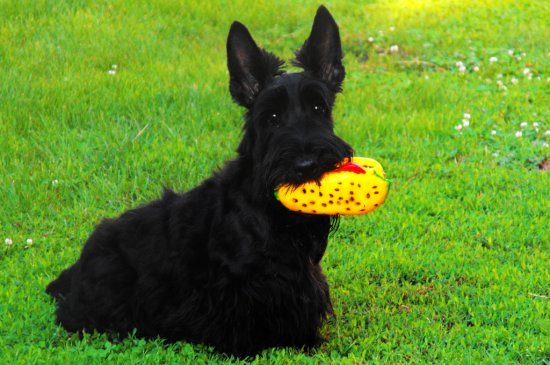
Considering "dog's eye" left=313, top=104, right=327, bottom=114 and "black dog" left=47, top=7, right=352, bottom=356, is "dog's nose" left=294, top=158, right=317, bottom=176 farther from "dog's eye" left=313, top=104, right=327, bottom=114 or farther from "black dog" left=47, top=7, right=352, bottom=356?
"dog's eye" left=313, top=104, right=327, bottom=114

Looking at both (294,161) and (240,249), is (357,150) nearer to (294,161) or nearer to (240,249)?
(240,249)

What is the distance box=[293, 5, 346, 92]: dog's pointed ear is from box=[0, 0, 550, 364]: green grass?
1.62m

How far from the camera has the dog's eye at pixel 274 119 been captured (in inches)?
176

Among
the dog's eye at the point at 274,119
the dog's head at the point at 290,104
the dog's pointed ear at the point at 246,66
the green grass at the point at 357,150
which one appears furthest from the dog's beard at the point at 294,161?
the green grass at the point at 357,150

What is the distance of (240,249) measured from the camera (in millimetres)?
4641

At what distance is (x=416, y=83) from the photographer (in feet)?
31.4

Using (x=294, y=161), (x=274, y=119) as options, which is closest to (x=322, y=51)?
(x=274, y=119)

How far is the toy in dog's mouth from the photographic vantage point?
4270mm

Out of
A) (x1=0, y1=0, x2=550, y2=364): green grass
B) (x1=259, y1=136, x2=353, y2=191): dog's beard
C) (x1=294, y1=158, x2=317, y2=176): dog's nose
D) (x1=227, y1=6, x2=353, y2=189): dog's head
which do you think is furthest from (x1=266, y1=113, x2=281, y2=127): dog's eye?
(x1=0, y1=0, x2=550, y2=364): green grass

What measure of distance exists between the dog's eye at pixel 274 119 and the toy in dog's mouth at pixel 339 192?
390 millimetres

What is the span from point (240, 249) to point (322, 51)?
1.28 meters

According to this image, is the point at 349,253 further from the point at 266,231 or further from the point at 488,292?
the point at 266,231

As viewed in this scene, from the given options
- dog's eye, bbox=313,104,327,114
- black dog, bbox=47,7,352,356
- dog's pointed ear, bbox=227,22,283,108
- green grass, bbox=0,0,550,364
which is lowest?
green grass, bbox=0,0,550,364

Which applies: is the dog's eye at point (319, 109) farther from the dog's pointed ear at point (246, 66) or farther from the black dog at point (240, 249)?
the dog's pointed ear at point (246, 66)
